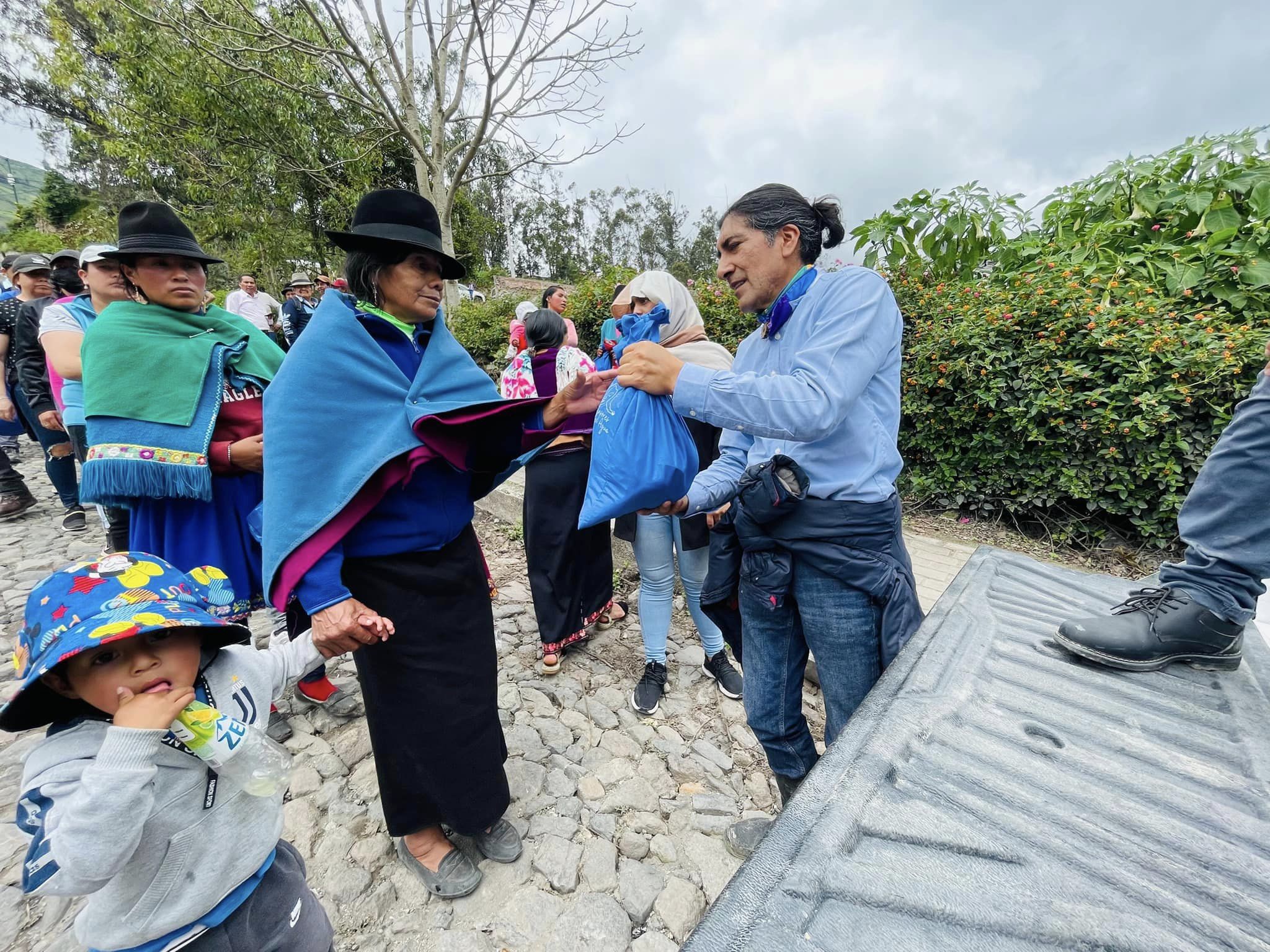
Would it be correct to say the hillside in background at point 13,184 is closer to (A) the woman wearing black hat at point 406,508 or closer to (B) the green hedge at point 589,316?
(B) the green hedge at point 589,316

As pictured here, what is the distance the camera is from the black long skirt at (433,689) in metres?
1.66

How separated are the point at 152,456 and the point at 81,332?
181 centimetres

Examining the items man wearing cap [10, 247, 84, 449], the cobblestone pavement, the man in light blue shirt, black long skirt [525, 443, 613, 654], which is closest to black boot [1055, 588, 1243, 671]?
the man in light blue shirt

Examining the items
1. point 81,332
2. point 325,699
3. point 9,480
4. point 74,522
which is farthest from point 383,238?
point 9,480

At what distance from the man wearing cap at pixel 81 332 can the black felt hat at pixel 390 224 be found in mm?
1178

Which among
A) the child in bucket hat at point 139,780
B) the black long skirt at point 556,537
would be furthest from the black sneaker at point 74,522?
the child in bucket hat at point 139,780

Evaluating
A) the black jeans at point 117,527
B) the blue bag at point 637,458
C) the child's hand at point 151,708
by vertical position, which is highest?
the blue bag at point 637,458

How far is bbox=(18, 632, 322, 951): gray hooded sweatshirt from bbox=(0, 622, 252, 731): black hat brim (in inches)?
1.5

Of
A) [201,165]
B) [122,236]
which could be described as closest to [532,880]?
[122,236]

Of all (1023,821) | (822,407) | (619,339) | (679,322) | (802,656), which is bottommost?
(802,656)

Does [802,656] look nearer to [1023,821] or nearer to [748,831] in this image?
[748,831]

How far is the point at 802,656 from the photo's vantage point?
5.88 ft

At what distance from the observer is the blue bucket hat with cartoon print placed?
3.15ft

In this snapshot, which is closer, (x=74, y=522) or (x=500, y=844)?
(x=500, y=844)
